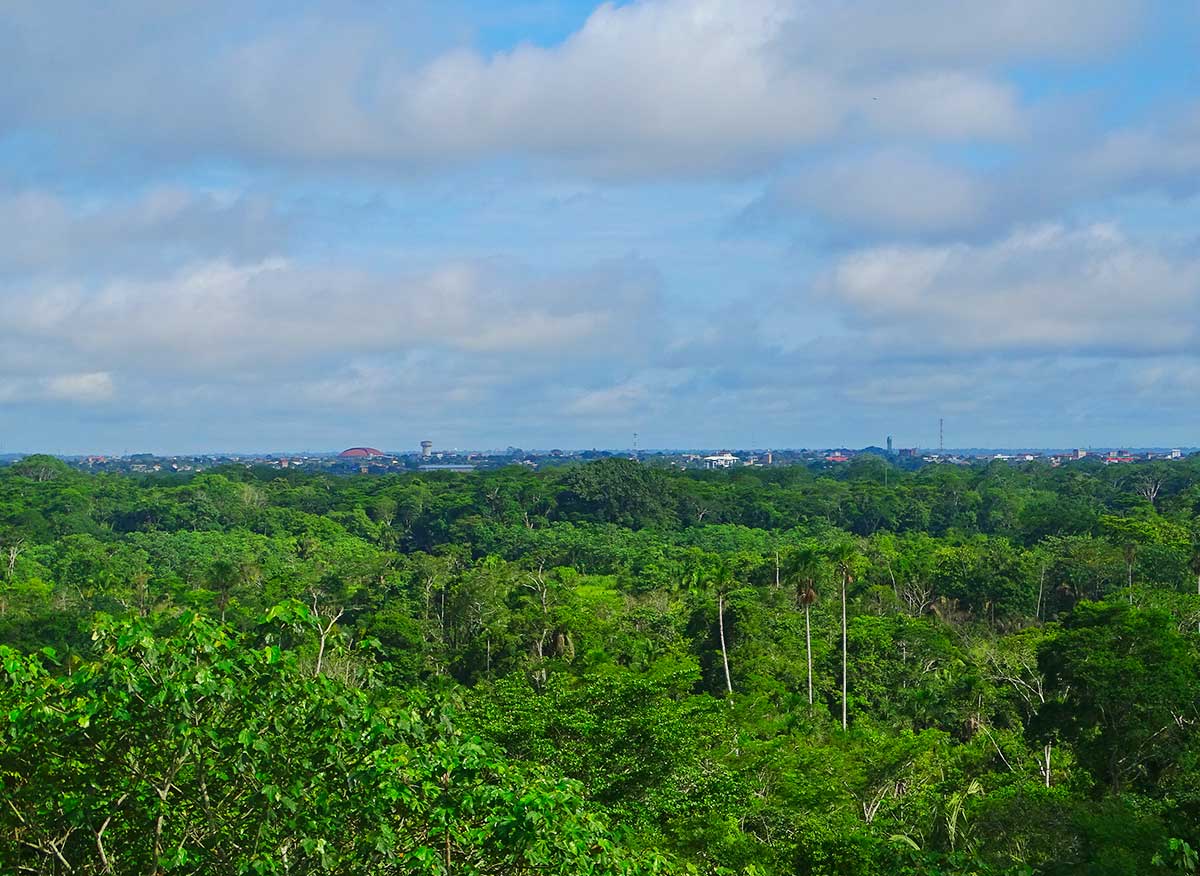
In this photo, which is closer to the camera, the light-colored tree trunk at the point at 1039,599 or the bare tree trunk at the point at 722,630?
the bare tree trunk at the point at 722,630

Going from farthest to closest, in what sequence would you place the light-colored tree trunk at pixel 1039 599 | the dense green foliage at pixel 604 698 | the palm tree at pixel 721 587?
the light-colored tree trunk at pixel 1039 599 < the palm tree at pixel 721 587 < the dense green foliage at pixel 604 698

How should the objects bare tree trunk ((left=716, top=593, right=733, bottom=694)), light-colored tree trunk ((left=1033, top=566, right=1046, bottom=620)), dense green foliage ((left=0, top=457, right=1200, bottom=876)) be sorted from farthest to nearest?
light-colored tree trunk ((left=1033, top=566, right=1046, bottom=620)) → bare tree trunk ((left=716, top=593, right=733, bottom=694)) → dense green foliage ((left=0, top=457, right=1200, bottom=876))

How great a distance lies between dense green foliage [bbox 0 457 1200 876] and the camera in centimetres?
788

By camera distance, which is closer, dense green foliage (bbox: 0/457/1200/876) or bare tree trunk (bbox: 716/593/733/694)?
dense green foliage (bbox: 0/457/1200/876)

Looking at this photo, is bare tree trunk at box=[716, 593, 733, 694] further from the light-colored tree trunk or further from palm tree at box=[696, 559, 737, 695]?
the light-colored tree trunk

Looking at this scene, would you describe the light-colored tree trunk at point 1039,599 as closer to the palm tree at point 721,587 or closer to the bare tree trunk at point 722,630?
the palm tree at point 721,587

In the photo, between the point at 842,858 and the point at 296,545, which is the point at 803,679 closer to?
the point at 842,858

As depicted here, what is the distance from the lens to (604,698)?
22.2 metres

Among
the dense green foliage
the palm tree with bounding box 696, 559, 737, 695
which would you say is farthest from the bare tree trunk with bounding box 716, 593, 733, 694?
the dense green foliage

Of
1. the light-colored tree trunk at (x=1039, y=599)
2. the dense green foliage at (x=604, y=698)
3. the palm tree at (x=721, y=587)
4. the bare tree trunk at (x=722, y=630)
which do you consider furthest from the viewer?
the light-colored tree trunk at (x=1039, y=599)

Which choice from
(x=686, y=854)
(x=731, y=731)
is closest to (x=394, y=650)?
(x=731, y=731)

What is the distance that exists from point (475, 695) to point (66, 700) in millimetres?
18416

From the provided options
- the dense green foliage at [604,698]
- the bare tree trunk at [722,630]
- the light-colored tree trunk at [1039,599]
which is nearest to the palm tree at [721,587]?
the bare tree trunk at [722,630]

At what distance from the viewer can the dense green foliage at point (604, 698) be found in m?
7.88
